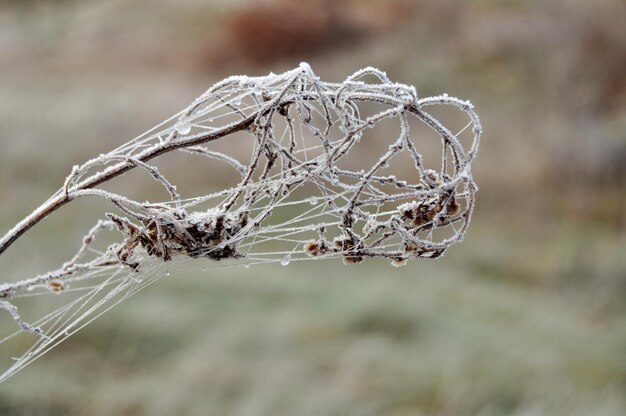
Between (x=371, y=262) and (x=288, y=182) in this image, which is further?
(x=371, y=262)

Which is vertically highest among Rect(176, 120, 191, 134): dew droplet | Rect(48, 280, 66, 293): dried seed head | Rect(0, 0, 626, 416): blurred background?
Rect(0, 0, 626, 416): blurred background

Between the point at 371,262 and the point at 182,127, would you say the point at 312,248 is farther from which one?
the point at 371,262

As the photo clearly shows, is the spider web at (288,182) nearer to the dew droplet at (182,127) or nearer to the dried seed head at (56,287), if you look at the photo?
the dew droplet at (182,127)

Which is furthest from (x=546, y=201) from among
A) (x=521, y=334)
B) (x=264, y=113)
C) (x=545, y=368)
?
(x=264, y=113)

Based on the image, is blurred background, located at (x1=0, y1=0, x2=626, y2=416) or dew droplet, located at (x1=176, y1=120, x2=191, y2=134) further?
blurred background, located at (x1=0, y1=0, x2=626, y2=416)

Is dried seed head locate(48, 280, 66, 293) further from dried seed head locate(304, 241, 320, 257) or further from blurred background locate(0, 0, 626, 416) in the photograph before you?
blurred background locate(0, 0, 626, 416)

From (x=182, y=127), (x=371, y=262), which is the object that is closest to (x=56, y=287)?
(x=182, y=127)

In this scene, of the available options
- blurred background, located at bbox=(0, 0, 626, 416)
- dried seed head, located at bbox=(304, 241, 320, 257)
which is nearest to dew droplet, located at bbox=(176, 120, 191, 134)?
dried seed head, located at bbox=(304, 241, 320, 257)

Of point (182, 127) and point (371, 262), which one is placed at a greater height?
point (371, 262)
